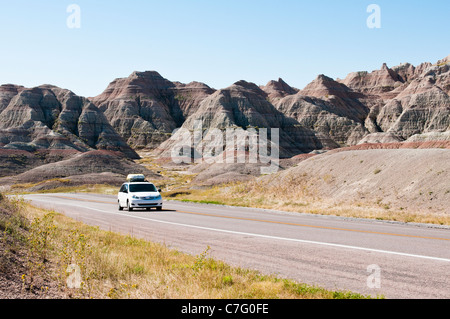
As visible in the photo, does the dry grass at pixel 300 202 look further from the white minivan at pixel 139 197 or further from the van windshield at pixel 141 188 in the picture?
the white minivan at pixel 139 197

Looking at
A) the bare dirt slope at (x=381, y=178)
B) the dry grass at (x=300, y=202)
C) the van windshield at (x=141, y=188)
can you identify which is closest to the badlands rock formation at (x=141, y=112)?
the dry grass at (x=300, y=202)

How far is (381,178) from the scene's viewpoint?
93.0 feet

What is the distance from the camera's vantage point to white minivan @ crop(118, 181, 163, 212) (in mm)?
23703

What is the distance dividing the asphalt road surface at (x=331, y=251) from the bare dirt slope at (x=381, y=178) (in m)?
7.46

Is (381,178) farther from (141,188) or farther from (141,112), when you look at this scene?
(141,112)

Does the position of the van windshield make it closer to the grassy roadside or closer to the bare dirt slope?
the bare dirt slope

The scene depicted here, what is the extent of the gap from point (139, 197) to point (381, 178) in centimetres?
1649

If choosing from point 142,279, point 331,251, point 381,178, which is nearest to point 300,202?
point 381,178

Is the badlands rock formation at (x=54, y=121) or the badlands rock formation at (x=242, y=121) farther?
the badlands rock formation at (x=242, y=121)

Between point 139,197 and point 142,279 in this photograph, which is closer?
point 142,279

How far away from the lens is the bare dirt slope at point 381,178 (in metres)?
23.2

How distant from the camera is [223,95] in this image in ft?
514

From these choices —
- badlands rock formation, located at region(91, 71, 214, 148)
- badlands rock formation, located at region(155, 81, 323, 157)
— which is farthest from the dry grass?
badlands rock formation, located at region(91, 71, 214, 148)
